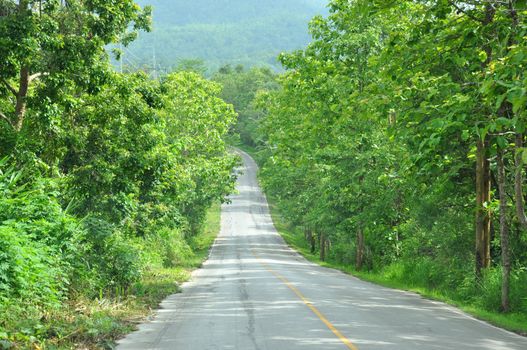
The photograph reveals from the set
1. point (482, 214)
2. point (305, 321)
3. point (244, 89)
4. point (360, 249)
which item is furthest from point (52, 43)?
point (244, 89)

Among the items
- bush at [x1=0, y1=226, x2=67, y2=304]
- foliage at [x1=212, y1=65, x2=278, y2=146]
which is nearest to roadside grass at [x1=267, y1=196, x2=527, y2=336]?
bush at [x1=0, y1=226, x2=67, y2=304]

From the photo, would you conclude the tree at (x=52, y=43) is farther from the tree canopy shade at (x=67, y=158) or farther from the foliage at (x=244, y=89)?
the foliage at (x=244, y=89)

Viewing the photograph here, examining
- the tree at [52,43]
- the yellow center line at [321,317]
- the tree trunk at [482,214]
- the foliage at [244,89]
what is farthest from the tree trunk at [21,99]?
the foliage at [244,89]

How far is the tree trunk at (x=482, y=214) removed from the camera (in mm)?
17703

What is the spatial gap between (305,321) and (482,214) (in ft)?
25.2

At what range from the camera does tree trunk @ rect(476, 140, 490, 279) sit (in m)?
17.7

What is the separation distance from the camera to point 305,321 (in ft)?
41.5

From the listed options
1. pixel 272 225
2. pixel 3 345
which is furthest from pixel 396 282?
pixel 272 225

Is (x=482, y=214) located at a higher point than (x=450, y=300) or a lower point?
higher

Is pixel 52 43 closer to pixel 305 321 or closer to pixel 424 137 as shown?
pixel 305 321

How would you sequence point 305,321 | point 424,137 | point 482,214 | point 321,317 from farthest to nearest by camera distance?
point 482,214, point 321,317, point 305,321, point 424,137

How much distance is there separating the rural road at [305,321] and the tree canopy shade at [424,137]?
8.22 ft

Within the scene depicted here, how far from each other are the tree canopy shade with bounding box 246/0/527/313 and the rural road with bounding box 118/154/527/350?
251 cm

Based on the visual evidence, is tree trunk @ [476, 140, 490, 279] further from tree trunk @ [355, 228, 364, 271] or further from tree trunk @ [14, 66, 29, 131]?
tree trunk @ [355, 228, 364, 271]
